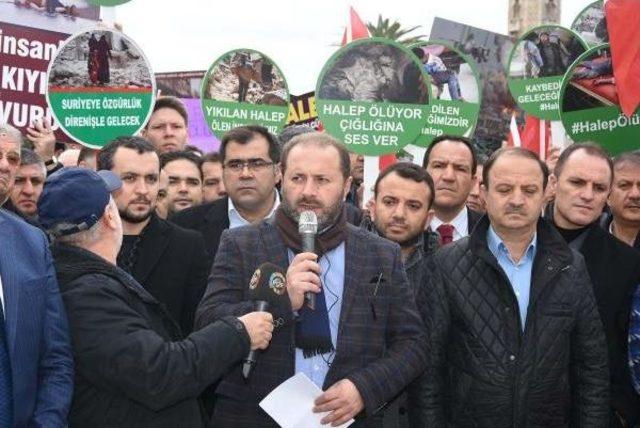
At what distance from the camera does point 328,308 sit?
341 cm

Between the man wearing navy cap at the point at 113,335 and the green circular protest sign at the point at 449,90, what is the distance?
382 centimetres

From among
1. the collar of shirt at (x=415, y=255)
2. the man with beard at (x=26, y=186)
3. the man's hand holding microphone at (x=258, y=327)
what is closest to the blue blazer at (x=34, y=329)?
the man's hand holding microphone at (x=258, y=327)

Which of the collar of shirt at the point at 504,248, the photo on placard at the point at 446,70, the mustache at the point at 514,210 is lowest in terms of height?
the collar of shirt at the point at 504,248

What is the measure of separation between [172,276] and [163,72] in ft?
78.5

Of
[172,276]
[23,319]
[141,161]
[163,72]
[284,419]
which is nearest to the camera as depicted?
[23,319]

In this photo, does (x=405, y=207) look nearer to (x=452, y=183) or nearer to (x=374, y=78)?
(x=452, y=183)

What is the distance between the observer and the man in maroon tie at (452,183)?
534 centimetres

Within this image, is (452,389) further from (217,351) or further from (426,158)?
(426,158)

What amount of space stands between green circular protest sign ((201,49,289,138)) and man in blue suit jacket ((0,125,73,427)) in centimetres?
521

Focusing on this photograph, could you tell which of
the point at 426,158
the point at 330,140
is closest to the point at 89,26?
the point at 426,158

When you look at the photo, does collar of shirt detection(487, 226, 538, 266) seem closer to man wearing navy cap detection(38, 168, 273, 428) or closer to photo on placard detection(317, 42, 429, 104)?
man wearing navy cap detection(38, 168, 273, 428)

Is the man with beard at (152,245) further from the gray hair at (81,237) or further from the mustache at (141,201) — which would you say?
the gray hair at (81,237)

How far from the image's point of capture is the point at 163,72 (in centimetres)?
2752

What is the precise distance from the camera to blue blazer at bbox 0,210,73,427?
8.76ft
